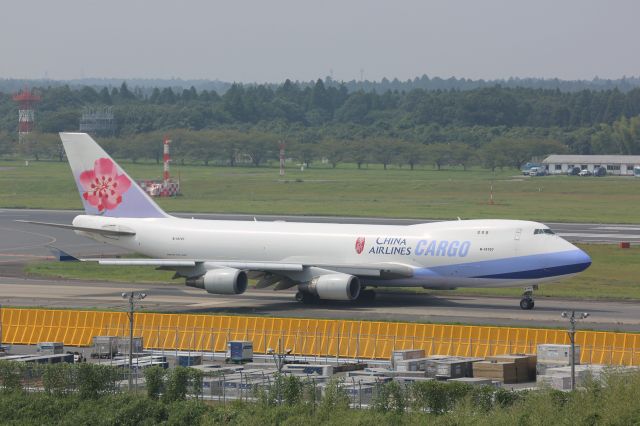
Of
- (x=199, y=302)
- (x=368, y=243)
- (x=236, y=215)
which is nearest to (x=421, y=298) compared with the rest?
(x=368, y=243)

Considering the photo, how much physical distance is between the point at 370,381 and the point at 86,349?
713 inches

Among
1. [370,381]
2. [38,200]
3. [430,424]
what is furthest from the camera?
[38,200]

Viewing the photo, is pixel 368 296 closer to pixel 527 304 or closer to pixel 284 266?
pixel 284 266

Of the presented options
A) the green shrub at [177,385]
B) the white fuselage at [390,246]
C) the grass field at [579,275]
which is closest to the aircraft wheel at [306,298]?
the white fuselage at [390,246]

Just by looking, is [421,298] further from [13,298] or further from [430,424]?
[430,424]

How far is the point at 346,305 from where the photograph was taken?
7638cm

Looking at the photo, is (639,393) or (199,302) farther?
(199,302)

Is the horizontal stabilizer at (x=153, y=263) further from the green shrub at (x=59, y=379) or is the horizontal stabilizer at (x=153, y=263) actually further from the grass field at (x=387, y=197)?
the grass field at (x=387, y=197)

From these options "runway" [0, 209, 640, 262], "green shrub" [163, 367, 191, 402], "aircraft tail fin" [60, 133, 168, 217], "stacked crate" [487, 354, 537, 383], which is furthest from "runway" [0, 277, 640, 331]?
"green shrub" [163, 367, 191, 402]

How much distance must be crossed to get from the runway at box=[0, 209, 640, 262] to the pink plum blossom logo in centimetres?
1772

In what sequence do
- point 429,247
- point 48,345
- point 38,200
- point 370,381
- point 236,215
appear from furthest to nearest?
1. point 38,200
2. point 236,215
3. point 429,247
4. point 48,345
5. point 370,381

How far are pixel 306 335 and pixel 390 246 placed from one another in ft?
44.2

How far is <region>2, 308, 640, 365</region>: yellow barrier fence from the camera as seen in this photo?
60.3 metres

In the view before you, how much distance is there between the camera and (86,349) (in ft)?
210
